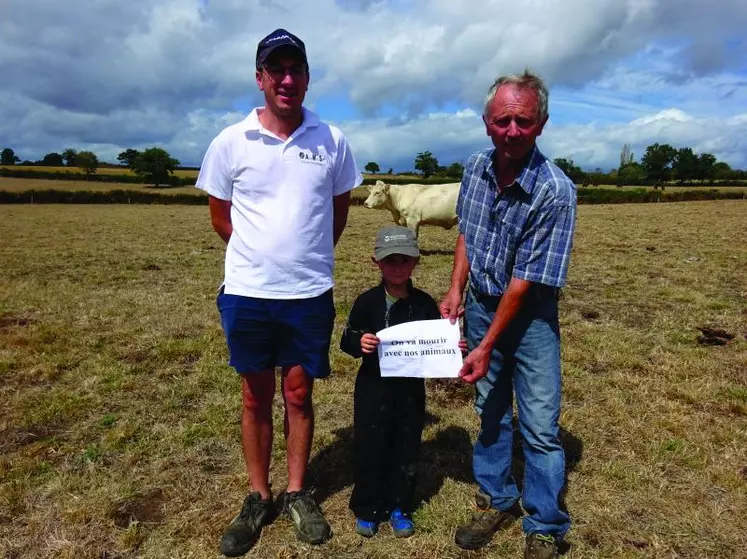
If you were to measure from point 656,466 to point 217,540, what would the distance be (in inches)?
127

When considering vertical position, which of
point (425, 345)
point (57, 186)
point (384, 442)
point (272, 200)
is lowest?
point (384, 442)

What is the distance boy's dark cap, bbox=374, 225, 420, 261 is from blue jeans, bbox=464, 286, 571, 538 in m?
0.49

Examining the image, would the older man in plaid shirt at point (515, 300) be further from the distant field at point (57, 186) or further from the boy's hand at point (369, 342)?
the distant field at point (57, 186)

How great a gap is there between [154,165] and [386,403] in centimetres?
9154

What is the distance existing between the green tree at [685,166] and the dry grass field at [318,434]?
9172cm

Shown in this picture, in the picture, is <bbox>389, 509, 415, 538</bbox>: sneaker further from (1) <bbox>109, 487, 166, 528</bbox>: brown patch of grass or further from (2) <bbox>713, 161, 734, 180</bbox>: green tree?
(2) <bbox>713, 161, 734, 180</bbox>: green tree

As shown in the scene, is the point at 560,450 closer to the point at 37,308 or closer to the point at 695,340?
the point at 695,340

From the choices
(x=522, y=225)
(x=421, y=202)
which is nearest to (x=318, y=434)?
(x=522, y=225)

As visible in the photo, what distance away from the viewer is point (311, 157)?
3195mm

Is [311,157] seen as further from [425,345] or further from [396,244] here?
[425,345]

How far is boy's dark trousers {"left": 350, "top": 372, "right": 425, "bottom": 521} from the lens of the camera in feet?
11.4

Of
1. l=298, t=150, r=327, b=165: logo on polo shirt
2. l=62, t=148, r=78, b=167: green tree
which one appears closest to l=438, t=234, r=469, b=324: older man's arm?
l=298, t=150, r=327, b=165: logo on polo shirt

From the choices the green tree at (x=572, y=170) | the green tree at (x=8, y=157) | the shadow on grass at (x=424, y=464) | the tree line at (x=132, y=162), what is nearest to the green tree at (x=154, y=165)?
the tree line at (x=132, y=162)

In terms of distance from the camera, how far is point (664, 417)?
504 centimetres
